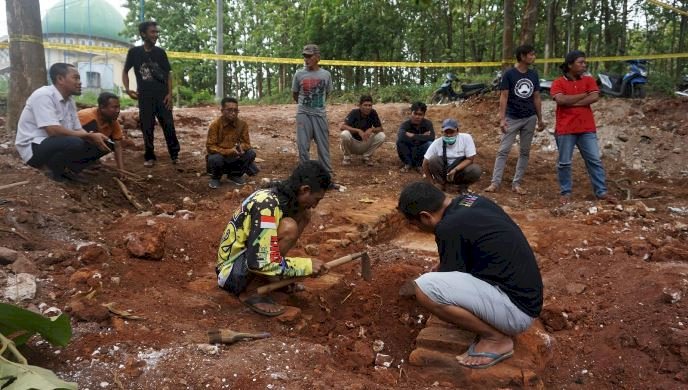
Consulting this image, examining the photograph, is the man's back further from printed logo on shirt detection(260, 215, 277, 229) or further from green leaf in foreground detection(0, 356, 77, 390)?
green leaf in foreground detection(0, 356, 77, 390)

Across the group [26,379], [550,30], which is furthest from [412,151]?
[550,30]

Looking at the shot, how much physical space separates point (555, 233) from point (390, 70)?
1410 centimetres

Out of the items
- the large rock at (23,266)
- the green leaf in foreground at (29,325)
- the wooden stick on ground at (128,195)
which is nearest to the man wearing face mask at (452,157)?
the wooden stick on ground at (128,195)

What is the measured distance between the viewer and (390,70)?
1794 cm

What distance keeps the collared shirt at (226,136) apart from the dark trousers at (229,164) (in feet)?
0.21

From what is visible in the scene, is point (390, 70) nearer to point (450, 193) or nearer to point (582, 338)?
point (450, 193)

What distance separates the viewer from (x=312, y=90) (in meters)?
6.05

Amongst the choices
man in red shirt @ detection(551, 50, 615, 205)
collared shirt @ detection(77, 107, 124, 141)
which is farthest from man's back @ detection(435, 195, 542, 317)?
collared shirt @ detection(77, 107, 124, 141)

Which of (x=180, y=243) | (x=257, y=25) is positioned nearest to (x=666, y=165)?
(x=180, y=243)

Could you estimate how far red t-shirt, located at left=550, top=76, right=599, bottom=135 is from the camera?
5.56 meters

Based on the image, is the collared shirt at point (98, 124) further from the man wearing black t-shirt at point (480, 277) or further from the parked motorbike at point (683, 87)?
the parked motorbike at point (683, 87)

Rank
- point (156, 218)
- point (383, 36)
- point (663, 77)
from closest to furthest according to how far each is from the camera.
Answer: point (156, 218), point (663, 77), point (383, 36)

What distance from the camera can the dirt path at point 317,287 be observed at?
98.9 inches

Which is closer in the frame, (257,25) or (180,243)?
(180,243)
